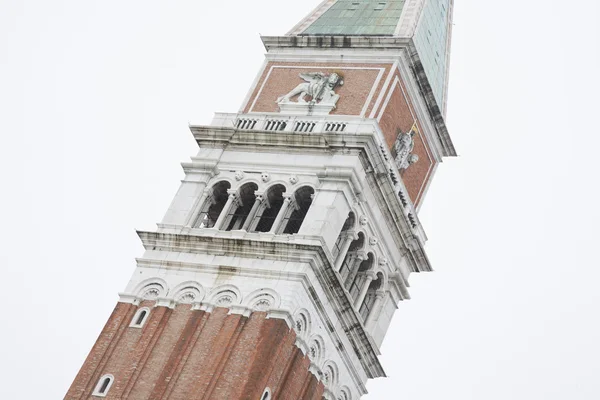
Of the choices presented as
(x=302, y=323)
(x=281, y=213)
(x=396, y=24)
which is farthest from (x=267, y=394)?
(x=396, y=24)

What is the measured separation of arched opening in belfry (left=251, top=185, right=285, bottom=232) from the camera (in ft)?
225

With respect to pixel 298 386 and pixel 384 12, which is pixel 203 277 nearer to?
pixel 298 386

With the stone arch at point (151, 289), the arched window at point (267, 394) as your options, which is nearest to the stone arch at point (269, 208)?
the stone arch at point (151, 289)

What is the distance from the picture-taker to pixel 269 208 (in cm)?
6881

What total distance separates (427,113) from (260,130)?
866cm

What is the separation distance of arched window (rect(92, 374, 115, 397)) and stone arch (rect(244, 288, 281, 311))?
230 inches

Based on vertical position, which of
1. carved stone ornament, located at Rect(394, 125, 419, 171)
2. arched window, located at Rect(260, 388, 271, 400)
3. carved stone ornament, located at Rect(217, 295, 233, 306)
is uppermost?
carved stone ornament, located at Rect(394, 125, 419, 171)

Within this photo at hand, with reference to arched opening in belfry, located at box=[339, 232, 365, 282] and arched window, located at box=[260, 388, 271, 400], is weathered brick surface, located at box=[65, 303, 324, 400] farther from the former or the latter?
arched opening in belfry, located at box=[339, 232, 365, 282]

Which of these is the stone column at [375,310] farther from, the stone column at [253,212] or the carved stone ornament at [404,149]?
the stone column at [253,212]

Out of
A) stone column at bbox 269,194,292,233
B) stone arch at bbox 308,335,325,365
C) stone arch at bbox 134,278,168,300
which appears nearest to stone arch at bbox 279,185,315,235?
stone column at bbox 269,194,292,233

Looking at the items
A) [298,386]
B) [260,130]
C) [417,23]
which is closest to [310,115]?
[260,130]

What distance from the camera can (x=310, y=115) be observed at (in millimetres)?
70750

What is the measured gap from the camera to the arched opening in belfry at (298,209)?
68000mm

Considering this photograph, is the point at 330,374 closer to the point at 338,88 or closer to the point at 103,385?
the point at 103,385
